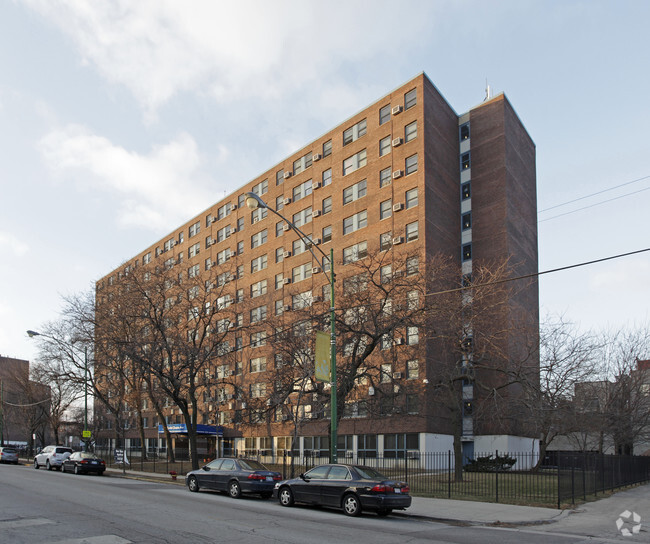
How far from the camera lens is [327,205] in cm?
5269

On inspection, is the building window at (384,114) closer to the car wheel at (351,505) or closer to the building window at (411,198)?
the building window at (411,198)

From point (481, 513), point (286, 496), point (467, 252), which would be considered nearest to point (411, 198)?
point (467, 252)

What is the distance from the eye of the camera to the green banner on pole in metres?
19.7

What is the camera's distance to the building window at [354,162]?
5003cm

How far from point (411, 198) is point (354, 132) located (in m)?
10.1

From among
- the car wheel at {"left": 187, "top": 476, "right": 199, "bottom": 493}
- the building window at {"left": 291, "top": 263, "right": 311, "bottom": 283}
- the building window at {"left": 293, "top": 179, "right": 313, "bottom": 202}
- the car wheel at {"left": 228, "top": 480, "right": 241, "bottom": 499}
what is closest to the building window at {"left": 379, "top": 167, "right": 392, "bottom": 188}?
the building window at {"left": 293, "top": 179, "right": 313, "bottom": 202}

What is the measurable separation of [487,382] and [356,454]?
37.8 feet

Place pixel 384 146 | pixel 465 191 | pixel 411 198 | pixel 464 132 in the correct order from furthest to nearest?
pixel 464 132, pixel 465 191, pixel 384 146, pixel 411 198

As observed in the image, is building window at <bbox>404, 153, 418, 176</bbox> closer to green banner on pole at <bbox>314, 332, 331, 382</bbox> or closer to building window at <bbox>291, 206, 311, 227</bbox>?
building window at <bbox>291, 206, 311, 227</bbox>

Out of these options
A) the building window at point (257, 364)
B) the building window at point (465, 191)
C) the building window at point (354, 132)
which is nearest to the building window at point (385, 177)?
the building window at point (354, 132)

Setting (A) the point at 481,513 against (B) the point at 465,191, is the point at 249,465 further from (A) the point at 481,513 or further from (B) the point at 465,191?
(B) the point at 465,191

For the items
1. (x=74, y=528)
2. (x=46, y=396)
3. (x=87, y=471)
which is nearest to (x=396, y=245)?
(x=87, y=471)

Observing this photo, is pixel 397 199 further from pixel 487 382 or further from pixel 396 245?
pixel 487 382

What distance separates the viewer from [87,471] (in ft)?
110
